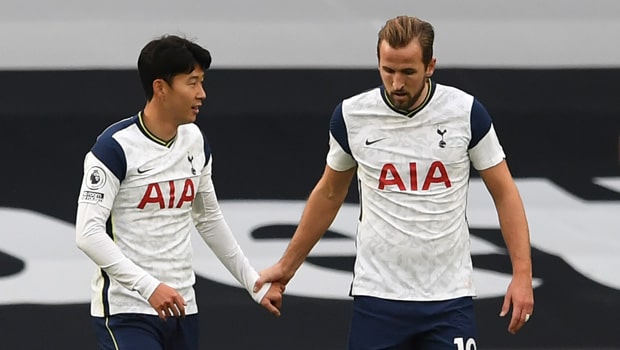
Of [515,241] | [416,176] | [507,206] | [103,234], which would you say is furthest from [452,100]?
[103,234]

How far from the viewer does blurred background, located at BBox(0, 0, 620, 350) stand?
5.51m

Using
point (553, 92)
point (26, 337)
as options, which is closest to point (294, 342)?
point (26, 337)

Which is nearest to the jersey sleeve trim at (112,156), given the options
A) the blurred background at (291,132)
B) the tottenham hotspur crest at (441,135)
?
the tottenham hotspur crest at (441,135)

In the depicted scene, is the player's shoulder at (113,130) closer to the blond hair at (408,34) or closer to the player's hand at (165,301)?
the player's hand at (165,301)

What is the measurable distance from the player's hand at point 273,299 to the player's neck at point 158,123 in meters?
0.63

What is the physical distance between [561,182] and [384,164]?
1.77 metres

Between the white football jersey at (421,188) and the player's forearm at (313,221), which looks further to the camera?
the player's forearm at (313,221)

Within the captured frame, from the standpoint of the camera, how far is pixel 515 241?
4094mm

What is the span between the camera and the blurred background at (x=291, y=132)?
5.51 meters

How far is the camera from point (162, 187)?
405 centimetres

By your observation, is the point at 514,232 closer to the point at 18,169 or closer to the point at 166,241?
the point at 166,241

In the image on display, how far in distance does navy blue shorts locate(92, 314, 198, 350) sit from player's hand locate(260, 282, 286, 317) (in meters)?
0.33

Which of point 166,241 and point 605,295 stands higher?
point 166,241

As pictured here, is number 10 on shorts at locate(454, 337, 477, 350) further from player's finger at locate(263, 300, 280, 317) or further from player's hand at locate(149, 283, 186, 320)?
player's hand at locate(149, 283, 186, 320)
